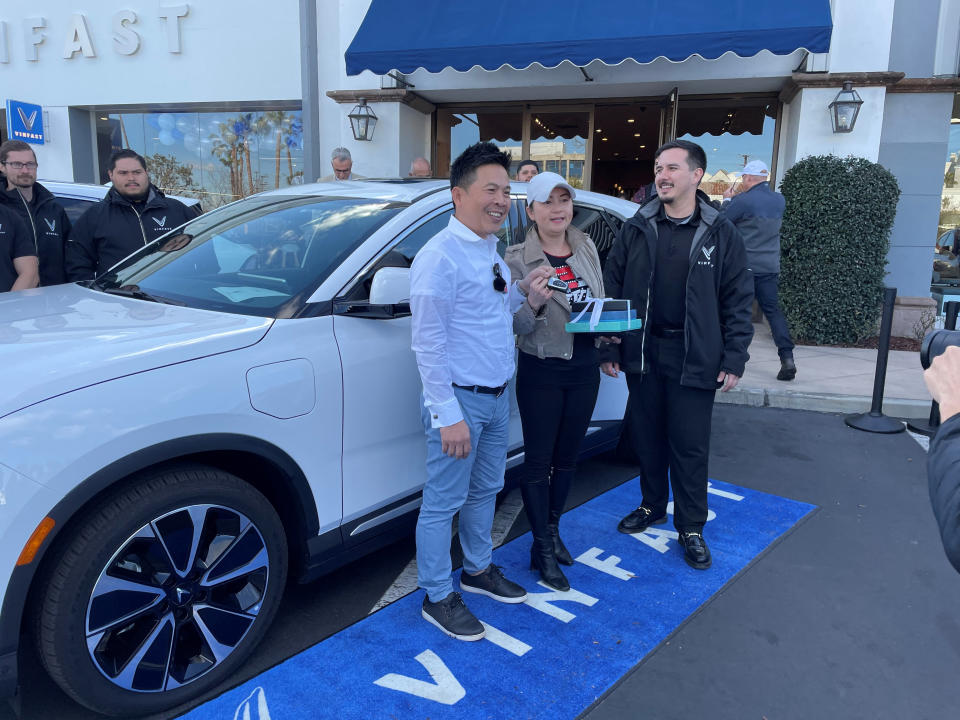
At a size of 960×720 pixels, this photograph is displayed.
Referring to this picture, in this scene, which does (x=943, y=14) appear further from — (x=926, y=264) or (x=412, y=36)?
(x=412, y=36)

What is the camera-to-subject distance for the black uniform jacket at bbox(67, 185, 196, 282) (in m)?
4.29

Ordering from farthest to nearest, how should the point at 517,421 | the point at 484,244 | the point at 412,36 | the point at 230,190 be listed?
the point at 230,190 → the point at 412,36 → the point at 517,421 → the point at 484,244

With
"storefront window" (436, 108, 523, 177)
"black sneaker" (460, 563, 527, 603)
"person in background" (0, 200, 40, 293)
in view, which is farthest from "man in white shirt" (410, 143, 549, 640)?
"storefront window" (436, 108, 523, 177)

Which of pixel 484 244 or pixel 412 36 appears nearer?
pixel 484 244

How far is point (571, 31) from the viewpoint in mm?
7777

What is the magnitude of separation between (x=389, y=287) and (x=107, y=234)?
2.73 m

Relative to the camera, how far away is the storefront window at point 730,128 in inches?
380

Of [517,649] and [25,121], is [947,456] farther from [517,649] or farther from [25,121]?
[25,121]

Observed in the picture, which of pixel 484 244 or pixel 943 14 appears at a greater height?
pixel 943 14

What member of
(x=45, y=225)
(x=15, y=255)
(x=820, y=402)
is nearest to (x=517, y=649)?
(x=15, y=255)

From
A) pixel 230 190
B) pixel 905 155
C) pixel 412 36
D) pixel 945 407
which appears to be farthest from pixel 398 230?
pixel 230 190

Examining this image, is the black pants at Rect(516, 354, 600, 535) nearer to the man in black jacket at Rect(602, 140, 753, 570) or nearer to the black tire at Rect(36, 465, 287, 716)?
the man in black jacket at Rect(602, 140, 753, 570)

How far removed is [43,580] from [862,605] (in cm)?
309

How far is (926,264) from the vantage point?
8969 mm
